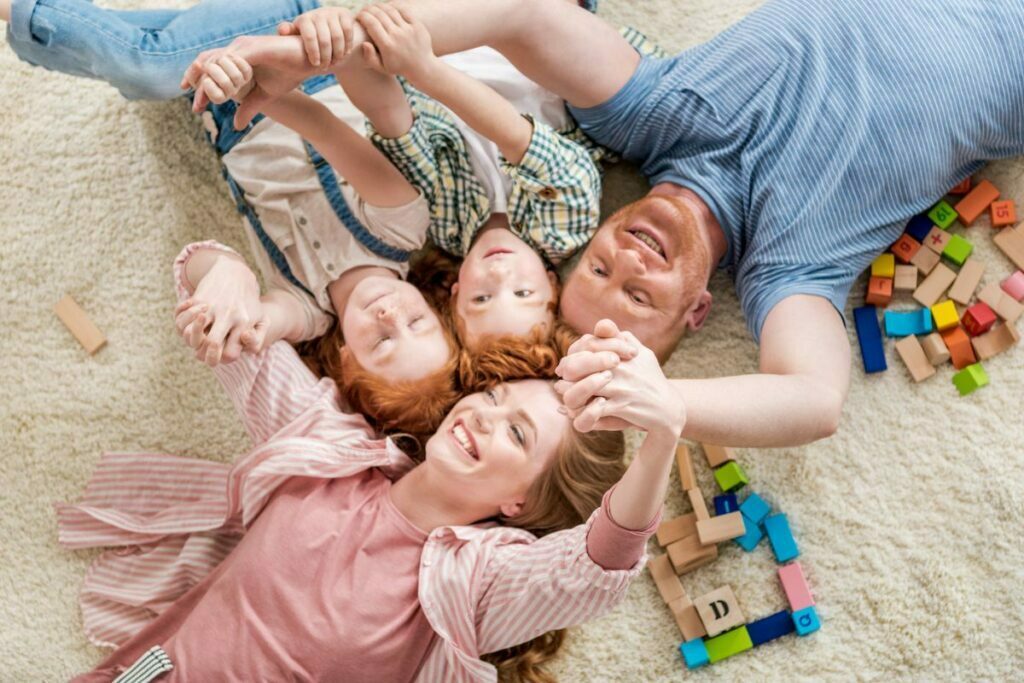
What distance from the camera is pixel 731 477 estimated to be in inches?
52.7

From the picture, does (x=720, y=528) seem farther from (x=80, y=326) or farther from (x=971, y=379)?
(x=80, y=326)

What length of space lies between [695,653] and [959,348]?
22.8 inches

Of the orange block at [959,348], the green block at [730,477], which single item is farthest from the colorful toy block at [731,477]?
the orange block at [959,348]

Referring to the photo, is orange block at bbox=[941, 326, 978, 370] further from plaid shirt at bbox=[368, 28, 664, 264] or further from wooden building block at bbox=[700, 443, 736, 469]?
plaid shirt at bbox=[368, 28, 664, 264]

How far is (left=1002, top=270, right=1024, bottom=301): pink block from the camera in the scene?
1.32m

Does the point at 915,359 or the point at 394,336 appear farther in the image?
Result: the point at 915,359

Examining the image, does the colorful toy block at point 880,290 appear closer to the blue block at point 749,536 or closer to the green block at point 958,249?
the green block at point 958,249

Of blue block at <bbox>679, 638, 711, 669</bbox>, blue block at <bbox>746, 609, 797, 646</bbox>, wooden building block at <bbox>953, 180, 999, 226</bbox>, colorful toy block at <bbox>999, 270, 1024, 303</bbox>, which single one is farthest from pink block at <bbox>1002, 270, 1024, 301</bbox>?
blue block at <bbox>679, 638, 711, 669</bbox>

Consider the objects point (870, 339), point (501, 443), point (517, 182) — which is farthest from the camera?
point (870, 339)

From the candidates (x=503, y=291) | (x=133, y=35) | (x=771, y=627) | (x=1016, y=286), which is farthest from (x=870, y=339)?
(x=133, y=35)

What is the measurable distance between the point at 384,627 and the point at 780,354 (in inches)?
24.4

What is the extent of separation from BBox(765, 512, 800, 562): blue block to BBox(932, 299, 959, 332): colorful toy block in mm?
360

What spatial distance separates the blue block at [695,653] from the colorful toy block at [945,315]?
57cm

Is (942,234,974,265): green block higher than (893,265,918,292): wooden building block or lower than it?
higher
